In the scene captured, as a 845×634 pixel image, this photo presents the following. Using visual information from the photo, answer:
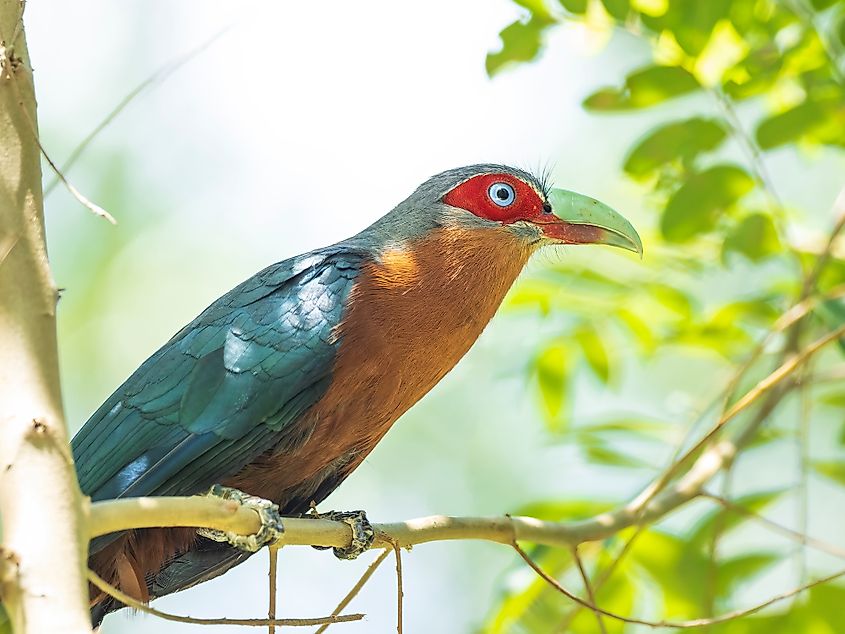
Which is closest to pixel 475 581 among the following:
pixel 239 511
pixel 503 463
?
pixel 503 463

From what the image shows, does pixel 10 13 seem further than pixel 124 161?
No

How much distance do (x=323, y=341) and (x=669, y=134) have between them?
181 centimetres

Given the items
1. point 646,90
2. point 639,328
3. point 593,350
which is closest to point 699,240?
point 639,328

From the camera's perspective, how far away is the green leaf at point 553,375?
16.5 feet

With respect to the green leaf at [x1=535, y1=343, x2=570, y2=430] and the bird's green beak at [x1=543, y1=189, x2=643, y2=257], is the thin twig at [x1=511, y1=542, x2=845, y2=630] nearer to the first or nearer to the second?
the bird's green beak at [x1=543, y1=189, x2=643, y2=257]

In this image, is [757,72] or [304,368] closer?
[304,368]

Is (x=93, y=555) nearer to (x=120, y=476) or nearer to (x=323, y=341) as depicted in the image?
(x=120, y=476)

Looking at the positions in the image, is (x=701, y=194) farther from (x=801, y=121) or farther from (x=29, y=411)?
(x=29, y=411)

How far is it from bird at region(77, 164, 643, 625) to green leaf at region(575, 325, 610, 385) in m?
0.76

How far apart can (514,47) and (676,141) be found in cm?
84

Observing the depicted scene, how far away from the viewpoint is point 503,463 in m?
12.3

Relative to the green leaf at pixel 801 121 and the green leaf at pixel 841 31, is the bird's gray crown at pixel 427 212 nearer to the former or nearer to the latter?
the green leaf at pixel 801 121

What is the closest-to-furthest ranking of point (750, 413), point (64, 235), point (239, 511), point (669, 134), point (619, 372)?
point (239, 511)
point (669, 134)
point (750, 413)
point (619, 372)
point (64, 235)

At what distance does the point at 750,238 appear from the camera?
446 centimetres
